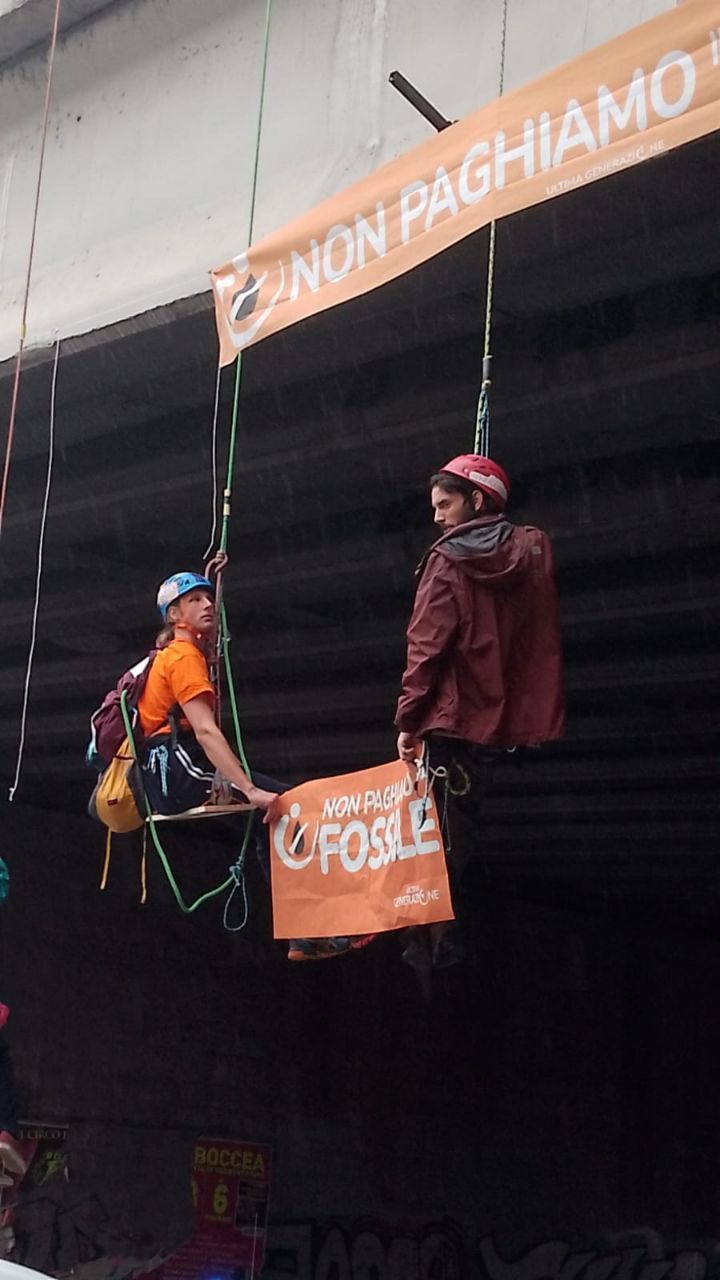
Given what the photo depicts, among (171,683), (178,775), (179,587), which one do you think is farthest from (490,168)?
(178,775)

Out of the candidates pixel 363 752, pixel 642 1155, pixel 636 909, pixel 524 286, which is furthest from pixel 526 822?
pixel 524 286

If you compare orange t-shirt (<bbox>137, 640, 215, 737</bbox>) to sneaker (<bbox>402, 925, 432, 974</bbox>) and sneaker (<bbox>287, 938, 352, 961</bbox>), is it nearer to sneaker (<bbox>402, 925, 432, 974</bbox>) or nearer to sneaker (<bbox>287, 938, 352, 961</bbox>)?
sneaker (<bbox>287, 938, 352, 961</bbox>)

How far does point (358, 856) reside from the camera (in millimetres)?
6469

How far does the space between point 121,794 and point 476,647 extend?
7.49 feet

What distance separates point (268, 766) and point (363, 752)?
132cm

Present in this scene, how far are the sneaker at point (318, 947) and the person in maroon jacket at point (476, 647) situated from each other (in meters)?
0.87

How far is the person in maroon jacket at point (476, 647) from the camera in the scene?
6137 mm

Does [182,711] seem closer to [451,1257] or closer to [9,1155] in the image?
[9,1155]

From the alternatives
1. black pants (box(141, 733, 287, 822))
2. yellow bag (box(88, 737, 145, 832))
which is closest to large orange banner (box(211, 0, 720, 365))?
black pants (box(141, 733, 287, 822))

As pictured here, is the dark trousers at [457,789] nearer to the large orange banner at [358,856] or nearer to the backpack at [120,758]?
the large orange banner at [358,856]

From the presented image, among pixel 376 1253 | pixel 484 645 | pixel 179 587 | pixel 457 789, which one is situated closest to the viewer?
pixel 484 645

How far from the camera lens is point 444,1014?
65.6 ft

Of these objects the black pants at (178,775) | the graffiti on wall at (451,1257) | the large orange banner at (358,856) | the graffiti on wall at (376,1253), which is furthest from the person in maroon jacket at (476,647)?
the graffiti on wall at (451,1257)

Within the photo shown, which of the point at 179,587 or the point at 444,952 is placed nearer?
the point at 444,952
